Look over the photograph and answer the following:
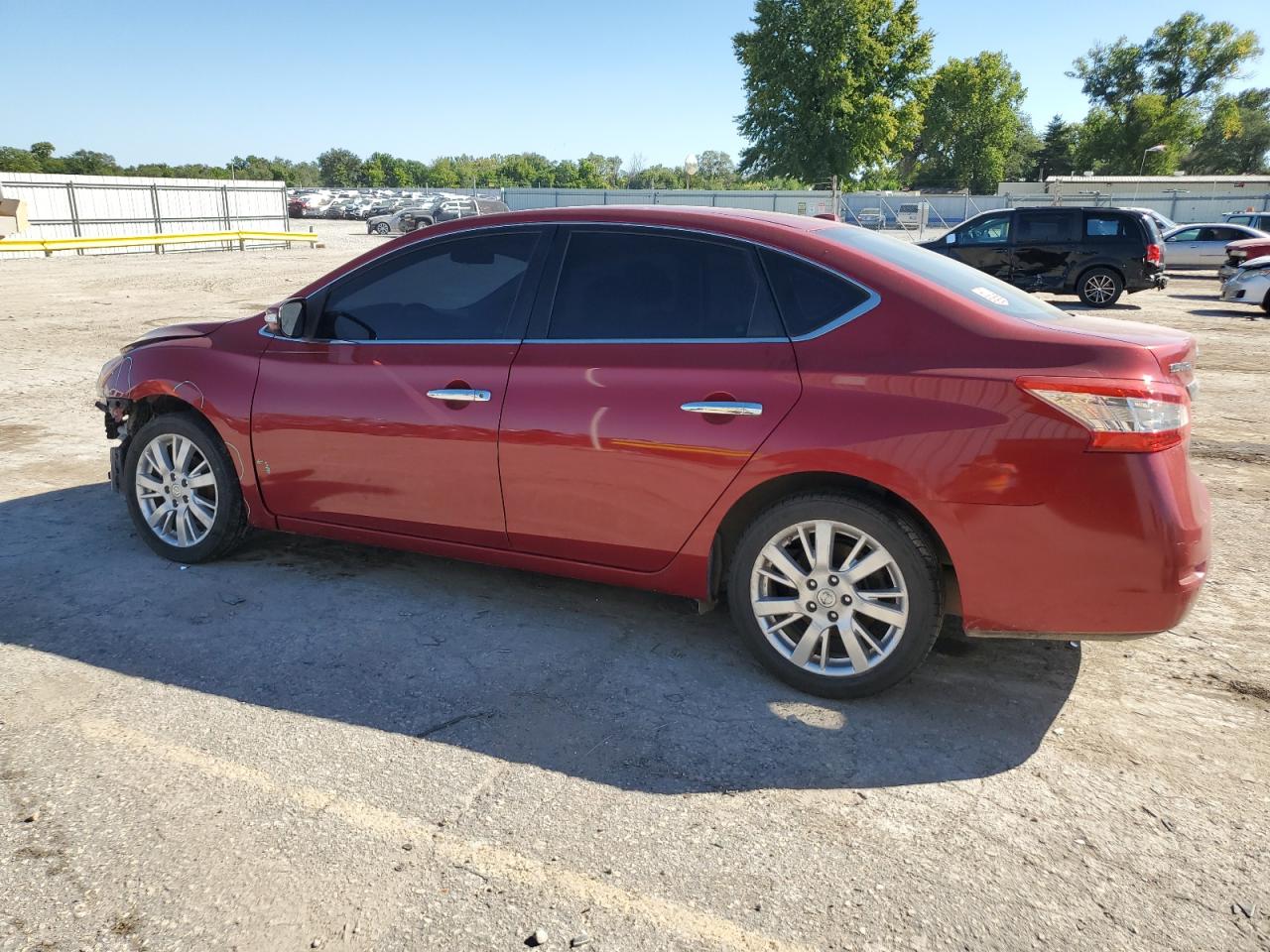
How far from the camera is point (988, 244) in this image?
714 inches

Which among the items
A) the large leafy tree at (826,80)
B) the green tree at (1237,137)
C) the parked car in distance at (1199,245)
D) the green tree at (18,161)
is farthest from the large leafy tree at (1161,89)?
the green tree at (18,161)

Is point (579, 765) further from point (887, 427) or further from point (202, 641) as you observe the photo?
point (202, 641)

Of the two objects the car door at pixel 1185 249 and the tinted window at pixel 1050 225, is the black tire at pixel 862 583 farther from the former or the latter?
the car door at pixel 1185 249

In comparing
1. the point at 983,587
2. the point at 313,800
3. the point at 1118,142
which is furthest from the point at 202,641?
the point at 1118,142

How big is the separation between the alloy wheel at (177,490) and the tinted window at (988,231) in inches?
650

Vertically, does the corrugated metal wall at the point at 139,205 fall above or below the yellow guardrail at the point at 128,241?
above

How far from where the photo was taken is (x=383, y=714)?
11.4ft

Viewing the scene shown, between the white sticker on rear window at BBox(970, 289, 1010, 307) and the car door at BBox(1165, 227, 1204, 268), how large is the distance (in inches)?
1109

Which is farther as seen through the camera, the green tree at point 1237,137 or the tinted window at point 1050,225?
the green tree at point 1237,137

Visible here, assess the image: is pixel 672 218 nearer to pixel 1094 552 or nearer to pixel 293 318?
pixel 293 318

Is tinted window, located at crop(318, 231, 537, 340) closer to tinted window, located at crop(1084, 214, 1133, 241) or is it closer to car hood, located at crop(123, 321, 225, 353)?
car hood, located at crop(123, 321, 225, 353)

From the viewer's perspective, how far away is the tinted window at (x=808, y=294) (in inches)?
139

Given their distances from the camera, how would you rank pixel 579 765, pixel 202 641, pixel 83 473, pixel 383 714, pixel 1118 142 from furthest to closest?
pixel 1118 142 → pixel 83 473 → pixel 202 641 → pixel 383 714 → pixel 579 765

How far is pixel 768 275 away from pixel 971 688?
5.75 feet
